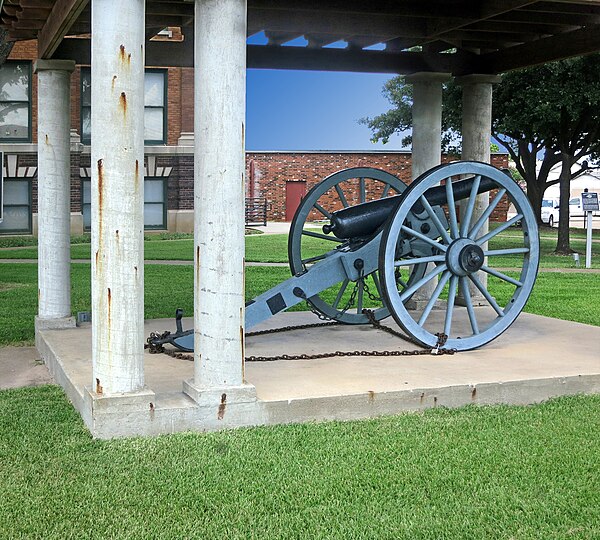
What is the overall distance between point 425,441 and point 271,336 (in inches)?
120

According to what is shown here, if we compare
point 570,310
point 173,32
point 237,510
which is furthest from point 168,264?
point 237,510

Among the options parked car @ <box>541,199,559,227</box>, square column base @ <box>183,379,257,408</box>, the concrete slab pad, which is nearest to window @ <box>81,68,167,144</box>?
parked car @ <box>541,199,559,227</box>

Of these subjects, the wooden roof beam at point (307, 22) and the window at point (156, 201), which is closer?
the wooden roof beam at point (307, 22)

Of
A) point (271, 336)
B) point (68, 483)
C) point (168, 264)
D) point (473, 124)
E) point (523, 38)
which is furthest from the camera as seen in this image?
point (168, 264)

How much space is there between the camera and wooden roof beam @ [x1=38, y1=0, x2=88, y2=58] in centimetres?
702

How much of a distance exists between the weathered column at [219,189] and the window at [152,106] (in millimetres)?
23298

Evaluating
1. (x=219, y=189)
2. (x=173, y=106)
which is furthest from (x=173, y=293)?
(x=173, y=106)

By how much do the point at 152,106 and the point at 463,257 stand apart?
2248 cm

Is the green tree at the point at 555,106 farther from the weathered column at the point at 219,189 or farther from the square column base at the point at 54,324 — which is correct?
the weathered column at the point at 219,189

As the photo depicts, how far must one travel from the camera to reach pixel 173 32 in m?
29.2

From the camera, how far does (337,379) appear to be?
6.70 meters

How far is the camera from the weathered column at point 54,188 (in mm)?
8906

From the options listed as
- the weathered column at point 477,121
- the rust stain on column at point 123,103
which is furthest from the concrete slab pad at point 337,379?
the weathered column at point 477,121

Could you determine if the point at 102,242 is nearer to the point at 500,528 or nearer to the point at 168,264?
the point at 500,528
